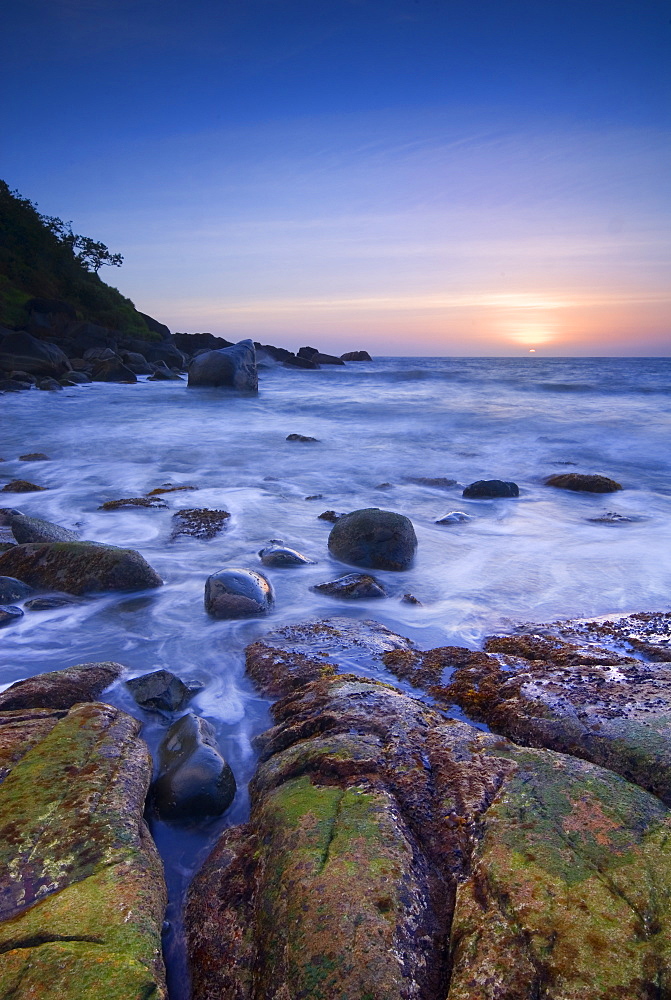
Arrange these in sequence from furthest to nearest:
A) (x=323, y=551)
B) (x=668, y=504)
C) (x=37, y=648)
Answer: (x=668, y=504) < (x=323, y=551) < (x=37, y=648)

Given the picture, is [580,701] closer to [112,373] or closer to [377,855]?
[377,855]

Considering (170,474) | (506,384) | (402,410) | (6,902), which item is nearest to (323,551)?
(6,902)

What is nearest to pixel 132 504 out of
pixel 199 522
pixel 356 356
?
pixel 199 522

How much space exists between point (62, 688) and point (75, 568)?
1.88 meters

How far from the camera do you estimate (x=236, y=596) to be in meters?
4.58

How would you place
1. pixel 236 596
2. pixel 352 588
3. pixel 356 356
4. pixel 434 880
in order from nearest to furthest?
pixel 434 880, pixel 236 596, pixel 352 588, pixel 356 356

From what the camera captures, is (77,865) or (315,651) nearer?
(77,865)

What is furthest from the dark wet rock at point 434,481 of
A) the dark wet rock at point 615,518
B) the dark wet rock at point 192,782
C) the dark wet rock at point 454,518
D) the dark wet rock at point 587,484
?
the dark wet rock at point 192,782

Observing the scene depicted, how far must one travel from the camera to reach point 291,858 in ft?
6.09

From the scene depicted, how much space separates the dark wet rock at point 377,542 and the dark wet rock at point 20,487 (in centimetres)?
534

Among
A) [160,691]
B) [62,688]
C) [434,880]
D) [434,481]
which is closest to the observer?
[434,880]

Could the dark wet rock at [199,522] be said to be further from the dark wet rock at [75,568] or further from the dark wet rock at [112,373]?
the dark wet rock at [112,373]

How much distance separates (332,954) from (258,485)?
8345mm

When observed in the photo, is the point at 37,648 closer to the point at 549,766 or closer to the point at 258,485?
the point at 549,766
